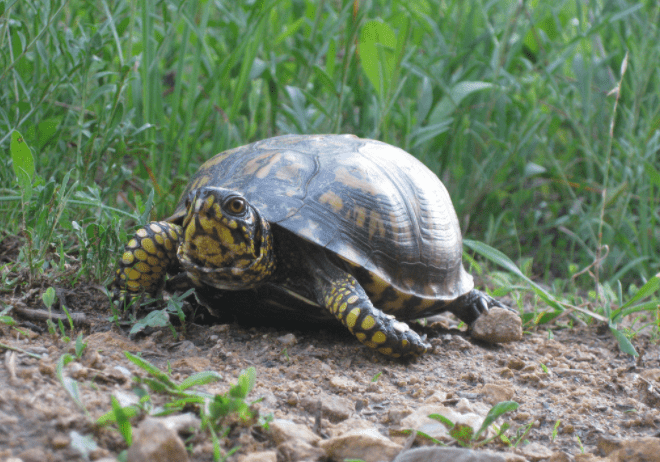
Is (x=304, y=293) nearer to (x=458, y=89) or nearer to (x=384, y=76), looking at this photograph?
(x=384, y=76)

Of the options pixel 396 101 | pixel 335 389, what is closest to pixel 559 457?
pixel 335 389

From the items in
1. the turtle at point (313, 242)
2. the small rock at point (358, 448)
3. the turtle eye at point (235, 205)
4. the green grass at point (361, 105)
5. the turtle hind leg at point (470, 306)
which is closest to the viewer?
the small rock at point (358, 448)

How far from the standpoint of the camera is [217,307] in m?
2.11

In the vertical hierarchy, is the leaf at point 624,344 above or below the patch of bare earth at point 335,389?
below

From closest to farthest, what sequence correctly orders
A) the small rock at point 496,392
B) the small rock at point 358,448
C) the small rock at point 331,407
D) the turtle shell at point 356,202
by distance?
1. the small rock at point 358,448
2. the small rock at point 331,407
3. the small rock at point 496,392
4. the turtle shell at point 356,202

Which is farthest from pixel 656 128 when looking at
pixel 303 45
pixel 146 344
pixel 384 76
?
pixel 146 344

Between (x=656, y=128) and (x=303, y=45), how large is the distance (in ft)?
7.78

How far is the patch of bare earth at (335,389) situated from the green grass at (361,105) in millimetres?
462

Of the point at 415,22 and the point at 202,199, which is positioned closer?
the point at 202,199

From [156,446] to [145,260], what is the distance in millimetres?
1088

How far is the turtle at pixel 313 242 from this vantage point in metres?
1.85

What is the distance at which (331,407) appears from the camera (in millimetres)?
1386

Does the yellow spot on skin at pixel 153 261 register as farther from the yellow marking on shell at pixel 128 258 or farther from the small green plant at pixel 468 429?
the small green plant at pixel 468 429

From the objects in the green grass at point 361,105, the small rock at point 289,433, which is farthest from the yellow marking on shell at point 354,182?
the small rock at point 289,433
